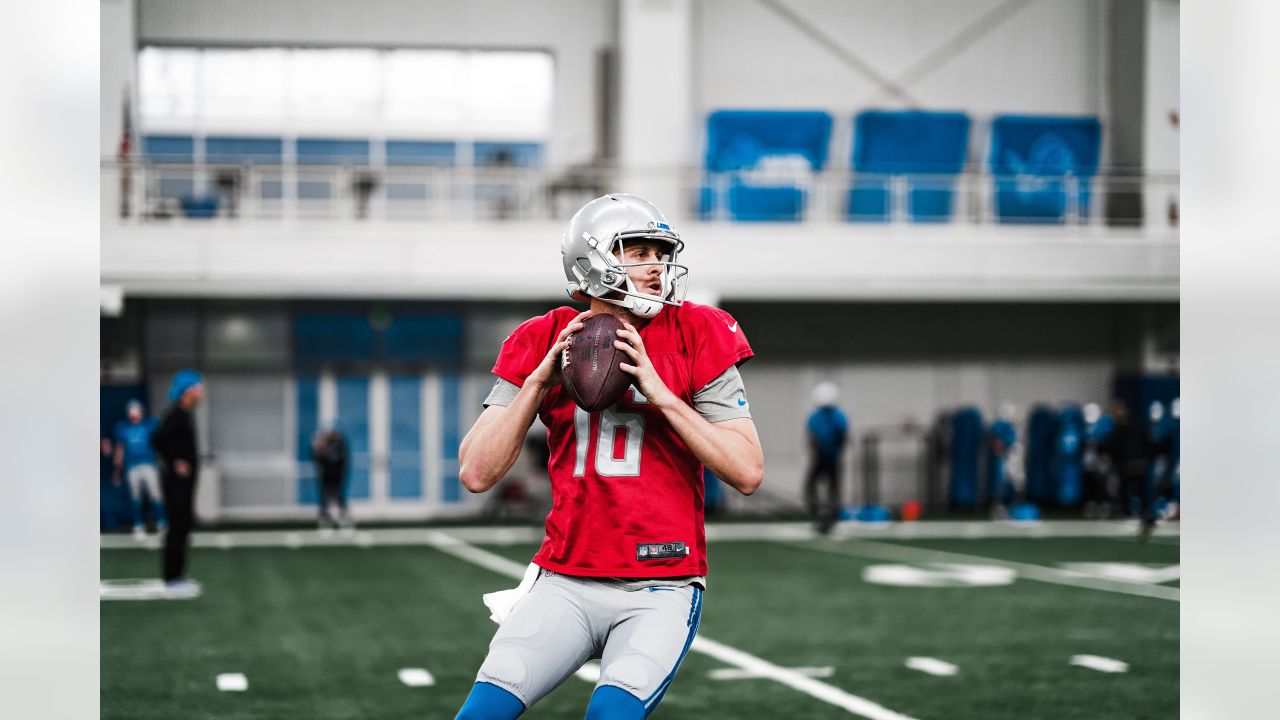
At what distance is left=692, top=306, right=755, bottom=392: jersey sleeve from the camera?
11.2 feet

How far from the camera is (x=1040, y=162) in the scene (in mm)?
24500

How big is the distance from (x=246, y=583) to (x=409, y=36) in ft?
42.8

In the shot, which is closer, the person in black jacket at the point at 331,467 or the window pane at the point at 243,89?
the person in black jacket at the point at 331,467

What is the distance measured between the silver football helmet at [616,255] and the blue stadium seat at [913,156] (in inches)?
812

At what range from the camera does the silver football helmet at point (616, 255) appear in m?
3.38

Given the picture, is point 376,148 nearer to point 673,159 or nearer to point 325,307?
point 325,307

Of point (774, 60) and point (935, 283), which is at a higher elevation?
point (774, 60)

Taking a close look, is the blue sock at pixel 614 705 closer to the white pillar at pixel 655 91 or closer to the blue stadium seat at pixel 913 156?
the white pillar at pixel 655 91

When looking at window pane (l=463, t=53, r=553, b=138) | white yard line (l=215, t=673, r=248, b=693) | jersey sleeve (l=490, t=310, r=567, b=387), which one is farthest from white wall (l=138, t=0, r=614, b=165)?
jersey sleeve (l=490, t=310, r=567, b=387)

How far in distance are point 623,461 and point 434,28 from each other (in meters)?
21.5

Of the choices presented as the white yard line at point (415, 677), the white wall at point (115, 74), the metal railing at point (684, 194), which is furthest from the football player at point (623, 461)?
the metal railing at point (684, 194)
